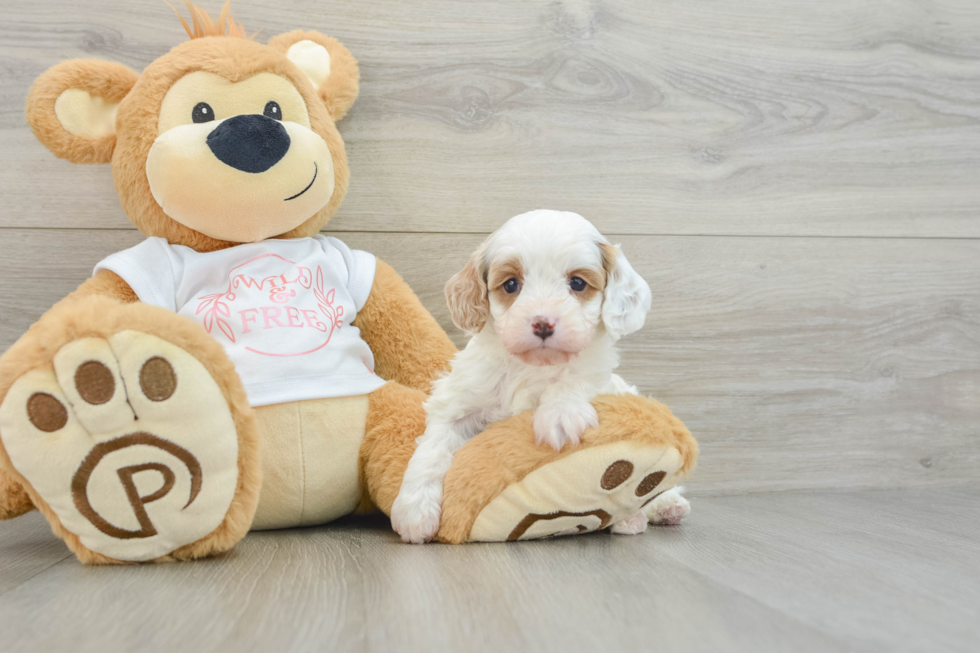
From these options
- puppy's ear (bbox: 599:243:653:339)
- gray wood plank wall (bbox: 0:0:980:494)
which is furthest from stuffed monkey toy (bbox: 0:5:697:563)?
gray wood plank wall (bbox: 0:0:980:494)

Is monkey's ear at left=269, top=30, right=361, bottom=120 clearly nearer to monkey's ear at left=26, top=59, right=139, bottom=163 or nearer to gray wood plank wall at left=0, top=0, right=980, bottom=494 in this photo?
gray wood plank wall at left=0, top=0, right=980, bottom=494

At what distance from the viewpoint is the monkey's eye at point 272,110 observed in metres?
1.17

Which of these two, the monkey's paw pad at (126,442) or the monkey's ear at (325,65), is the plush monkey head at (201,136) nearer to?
the monkey's ear at (325,65)

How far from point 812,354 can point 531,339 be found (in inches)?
38.0

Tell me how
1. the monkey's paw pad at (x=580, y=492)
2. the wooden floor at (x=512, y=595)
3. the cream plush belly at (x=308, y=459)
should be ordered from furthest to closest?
the cream plush belly at (x=308, y=459) → the monkey's paw pad at (x=580, y=492) → the wooden floor at (x=512, y=595)

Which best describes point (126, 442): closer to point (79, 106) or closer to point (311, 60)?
point (79, 106)

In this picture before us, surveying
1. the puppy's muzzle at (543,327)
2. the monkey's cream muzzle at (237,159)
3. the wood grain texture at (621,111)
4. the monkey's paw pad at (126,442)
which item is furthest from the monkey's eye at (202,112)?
the puppy's muzzle at (543,327)

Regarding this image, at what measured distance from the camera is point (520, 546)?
1.00 m

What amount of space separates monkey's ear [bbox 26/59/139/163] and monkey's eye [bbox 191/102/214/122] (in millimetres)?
150

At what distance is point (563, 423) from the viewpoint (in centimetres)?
Result: 98

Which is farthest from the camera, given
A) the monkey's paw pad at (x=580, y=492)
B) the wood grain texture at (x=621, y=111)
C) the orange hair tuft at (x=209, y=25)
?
the wood grain texture at (x=621, y=111)

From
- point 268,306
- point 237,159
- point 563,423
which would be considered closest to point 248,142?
point 237,159

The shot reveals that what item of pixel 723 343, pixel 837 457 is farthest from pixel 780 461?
pixel 723 343

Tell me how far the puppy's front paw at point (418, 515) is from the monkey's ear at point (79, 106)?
0.77 meters
